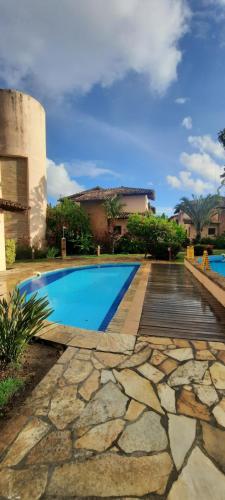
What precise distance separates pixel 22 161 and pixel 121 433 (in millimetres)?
18584

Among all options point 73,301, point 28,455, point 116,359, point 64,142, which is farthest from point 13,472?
point 64,142

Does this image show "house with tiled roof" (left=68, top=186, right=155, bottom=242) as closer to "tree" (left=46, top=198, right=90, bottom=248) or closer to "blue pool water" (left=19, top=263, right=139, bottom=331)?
"tree" (left=46, top=198, right=90, bottom=248)

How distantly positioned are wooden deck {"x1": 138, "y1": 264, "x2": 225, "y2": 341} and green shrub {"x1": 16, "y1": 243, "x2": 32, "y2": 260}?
12138 mm

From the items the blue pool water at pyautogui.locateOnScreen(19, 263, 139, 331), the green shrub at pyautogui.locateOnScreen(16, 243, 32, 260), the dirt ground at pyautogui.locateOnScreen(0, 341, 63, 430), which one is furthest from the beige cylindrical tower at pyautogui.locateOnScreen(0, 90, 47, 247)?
the dirt ground at pyautogui.locateOnScreen(0, 341, 63, 430)

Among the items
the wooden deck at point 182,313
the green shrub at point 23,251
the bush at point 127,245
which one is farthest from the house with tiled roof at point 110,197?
the wooden deck at point 182,313

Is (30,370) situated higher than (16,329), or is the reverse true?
(16,329)

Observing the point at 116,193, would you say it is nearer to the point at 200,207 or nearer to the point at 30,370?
the point at 200,207

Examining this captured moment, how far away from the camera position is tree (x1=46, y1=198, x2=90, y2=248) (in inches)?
768

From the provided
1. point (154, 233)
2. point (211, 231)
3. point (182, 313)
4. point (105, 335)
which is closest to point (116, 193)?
point (154, 233)

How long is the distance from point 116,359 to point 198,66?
12.1 metres

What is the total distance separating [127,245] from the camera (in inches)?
823

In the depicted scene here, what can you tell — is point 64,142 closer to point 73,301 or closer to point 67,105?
point 67,105

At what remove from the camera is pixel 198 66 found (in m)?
9.42

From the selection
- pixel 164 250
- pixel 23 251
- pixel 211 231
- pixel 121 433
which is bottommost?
pixel 121 433
